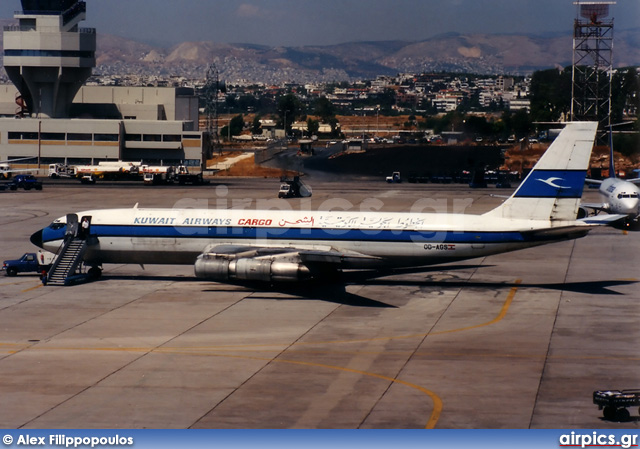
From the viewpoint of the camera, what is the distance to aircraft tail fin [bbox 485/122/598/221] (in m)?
51.6

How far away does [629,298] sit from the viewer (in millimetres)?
50969

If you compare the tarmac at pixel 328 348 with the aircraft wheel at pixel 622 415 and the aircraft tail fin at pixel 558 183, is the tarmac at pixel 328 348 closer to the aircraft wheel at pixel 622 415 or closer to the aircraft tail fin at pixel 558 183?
the aircraft wheel at pixel 622 415

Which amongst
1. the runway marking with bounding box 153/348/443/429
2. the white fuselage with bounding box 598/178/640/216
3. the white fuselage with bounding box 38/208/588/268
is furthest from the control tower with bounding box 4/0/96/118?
the runway marking with bounding box 153/348/443/429

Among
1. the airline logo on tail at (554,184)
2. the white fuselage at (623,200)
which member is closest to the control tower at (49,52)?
the white fuselage at (623,200)

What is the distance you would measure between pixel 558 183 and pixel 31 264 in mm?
36053

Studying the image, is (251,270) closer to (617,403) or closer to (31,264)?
(31,264)

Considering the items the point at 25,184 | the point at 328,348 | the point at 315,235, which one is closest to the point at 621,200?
the point at 315,235

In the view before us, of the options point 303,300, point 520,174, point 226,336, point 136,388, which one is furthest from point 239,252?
point 520,174

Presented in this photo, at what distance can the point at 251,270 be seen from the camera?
50125 mm

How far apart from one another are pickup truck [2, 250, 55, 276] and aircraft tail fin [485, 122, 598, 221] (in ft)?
104

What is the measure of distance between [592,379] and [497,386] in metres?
4.23

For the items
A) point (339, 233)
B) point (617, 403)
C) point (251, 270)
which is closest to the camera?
point (617, 403)

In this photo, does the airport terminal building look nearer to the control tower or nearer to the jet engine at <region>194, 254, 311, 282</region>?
the control tower

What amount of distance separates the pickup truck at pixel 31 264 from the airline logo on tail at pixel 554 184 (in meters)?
32.3
